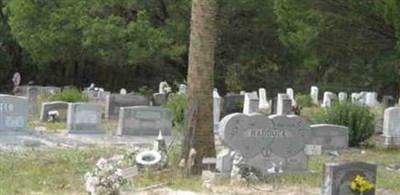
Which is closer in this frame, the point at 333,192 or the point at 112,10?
the point at 333,192

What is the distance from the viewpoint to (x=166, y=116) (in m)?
18.3

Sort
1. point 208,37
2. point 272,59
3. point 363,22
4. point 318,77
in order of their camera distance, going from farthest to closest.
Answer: point 318,77 < point 272,59 < point 363,22 < point 208,37

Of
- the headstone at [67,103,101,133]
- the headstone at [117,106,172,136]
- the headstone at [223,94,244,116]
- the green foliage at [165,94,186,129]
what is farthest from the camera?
the headstone at [223,94,244,116]

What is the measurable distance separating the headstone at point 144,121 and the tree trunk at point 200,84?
6638 millimetres

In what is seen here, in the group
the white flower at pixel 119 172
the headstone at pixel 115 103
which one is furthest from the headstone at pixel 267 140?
the headstone at pixel 115 103

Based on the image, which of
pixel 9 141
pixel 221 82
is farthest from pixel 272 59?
pixel 9 141

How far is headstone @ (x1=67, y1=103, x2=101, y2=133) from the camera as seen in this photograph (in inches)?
698

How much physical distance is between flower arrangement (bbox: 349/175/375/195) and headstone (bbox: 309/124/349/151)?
7.16 metres

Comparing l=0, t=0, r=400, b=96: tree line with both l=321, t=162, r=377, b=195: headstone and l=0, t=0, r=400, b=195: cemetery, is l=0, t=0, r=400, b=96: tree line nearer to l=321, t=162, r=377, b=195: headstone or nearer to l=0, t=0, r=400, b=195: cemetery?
l=0, t=0, r=400, b=195: cemetery

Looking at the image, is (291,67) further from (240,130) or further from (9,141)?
(240,130)

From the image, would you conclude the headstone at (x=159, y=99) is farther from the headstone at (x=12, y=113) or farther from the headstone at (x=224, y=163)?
the headstone at (x=224, y=163)

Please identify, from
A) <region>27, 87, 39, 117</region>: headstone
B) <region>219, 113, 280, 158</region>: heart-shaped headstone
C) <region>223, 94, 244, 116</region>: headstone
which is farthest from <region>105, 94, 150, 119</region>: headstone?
<region>219, 113, 280, 158</region>: heart-shaped headstone

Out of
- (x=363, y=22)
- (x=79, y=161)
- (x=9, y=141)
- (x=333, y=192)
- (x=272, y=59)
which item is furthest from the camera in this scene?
(x=272, y=59)

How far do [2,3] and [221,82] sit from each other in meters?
15.7
